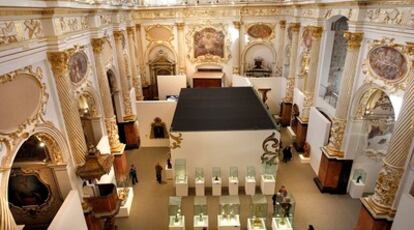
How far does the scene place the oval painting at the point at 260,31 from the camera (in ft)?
57.1

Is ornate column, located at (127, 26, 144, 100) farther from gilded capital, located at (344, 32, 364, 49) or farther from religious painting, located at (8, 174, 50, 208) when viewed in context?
gilded capital, located at (344, 32, 364, 49)

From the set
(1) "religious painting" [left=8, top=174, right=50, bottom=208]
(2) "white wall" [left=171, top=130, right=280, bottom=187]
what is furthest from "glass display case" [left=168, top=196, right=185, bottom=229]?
(1) "religious painting" [left=8, top=174, right=50, bottom=208]

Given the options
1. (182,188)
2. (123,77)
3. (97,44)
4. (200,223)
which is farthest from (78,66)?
(200,223)

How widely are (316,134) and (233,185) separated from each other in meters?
4.36

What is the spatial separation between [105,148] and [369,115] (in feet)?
32.3

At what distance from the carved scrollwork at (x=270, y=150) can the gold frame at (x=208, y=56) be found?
982cm

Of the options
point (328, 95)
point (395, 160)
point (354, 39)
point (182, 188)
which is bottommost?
point (182, 188)

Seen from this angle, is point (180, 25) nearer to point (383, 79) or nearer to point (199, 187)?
point (199, 187)

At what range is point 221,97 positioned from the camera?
45.8ft

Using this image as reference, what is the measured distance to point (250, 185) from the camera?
10.4m

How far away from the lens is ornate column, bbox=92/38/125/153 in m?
10.0

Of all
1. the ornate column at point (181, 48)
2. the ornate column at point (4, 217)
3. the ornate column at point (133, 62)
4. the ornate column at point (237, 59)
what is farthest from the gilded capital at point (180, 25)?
the ornate column at point (4, 217)

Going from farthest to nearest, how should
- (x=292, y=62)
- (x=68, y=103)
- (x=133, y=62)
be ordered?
1. (x=133, y=62)
2. (x=292, y=62)
3. (x=68, y=103)

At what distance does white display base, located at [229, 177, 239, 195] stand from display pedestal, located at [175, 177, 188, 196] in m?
1.71
